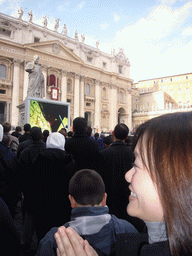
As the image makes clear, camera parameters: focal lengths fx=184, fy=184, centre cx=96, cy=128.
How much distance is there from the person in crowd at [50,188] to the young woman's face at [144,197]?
6.02 feet

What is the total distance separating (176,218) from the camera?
628 millimetres

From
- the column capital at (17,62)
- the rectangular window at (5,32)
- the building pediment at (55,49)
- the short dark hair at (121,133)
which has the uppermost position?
the rectangular window at (5,32)

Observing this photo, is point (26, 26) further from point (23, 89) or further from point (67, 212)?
point (67, 212)

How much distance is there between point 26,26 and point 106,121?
19.1 metres

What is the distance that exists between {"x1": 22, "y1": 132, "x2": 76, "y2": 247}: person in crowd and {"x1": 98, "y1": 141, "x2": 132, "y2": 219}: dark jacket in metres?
0.60

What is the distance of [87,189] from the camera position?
5.27 ft

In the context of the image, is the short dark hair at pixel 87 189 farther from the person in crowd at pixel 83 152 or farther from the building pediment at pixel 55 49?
the building pediment at pixel 55 49

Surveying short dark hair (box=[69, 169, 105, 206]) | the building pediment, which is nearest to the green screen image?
short dark hair (box=[69, 169, 105, 206])

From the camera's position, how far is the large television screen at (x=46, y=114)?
797 centimetres

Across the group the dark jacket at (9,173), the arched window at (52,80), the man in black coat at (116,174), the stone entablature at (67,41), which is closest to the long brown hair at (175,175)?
the man in black coat at (116,174)

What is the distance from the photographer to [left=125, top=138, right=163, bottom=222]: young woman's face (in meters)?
0.72

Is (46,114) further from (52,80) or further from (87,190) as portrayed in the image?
(52,80)

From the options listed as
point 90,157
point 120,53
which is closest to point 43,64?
point 120,53

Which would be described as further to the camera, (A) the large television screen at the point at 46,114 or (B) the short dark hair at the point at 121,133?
(A) the large television screen at the point at 46,114
